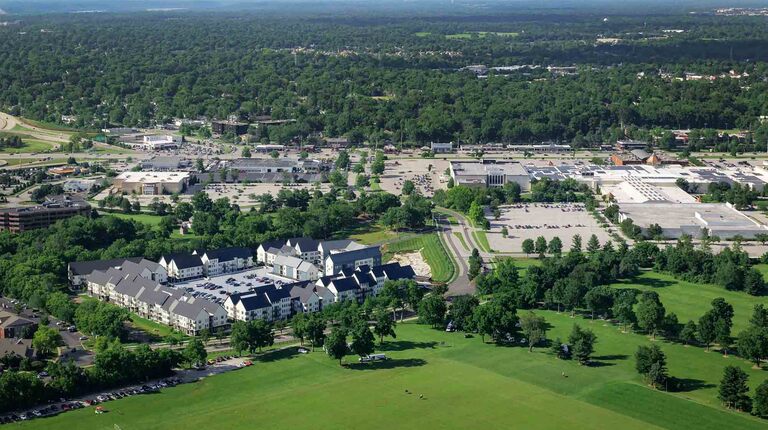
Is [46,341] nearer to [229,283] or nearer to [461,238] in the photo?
[229,283]

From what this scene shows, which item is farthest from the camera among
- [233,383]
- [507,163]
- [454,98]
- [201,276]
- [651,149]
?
[454,98]

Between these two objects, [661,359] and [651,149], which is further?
[651,149]

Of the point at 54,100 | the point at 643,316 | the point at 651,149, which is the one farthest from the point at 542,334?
the point at 54,100

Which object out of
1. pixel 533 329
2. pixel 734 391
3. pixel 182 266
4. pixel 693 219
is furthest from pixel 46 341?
pixel 693 219

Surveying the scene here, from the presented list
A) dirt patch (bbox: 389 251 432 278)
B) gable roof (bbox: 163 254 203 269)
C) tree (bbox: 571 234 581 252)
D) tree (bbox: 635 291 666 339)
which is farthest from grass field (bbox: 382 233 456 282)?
tree (bbox: 635 291 666 339)

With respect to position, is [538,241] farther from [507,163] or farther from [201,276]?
[507,163]

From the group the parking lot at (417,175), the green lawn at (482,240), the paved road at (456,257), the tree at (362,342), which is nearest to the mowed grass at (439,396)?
the tree at (362,342)

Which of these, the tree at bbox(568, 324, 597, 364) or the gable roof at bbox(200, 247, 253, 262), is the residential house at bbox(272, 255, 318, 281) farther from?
the tree at bbox(568, 324, 597, 364)
